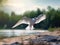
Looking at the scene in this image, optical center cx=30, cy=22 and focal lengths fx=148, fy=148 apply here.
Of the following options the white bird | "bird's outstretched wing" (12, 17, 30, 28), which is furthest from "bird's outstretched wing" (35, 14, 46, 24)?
"bird's outstretched wing" (12, 17, 30, 28)

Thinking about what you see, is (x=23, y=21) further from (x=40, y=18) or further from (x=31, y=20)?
(x=40, y=18)

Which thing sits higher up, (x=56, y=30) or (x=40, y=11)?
(x=40, y=11)

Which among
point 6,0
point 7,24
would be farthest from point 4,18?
point 6,0

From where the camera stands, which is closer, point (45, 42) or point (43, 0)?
point (45, 42)

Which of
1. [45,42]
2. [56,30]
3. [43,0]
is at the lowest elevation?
[45,42]

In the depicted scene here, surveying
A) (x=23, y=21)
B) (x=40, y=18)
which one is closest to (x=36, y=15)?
(x=40, y=18)

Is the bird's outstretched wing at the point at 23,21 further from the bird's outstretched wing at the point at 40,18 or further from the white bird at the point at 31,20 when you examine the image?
the bird's outstretched wing at the point at 40,18

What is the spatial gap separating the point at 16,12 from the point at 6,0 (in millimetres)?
205

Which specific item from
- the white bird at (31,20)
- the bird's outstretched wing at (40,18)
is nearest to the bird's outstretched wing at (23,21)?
the white bird at (31,20)

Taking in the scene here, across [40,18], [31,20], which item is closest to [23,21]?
[31,20]

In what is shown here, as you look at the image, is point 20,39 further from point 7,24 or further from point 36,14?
point 36,14

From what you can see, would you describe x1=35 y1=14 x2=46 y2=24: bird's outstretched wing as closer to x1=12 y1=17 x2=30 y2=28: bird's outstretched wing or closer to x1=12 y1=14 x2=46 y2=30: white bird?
x1=12 y1=14 x2=46 y2=30: white bird

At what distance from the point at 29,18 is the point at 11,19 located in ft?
0.78

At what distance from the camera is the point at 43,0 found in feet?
6.59
